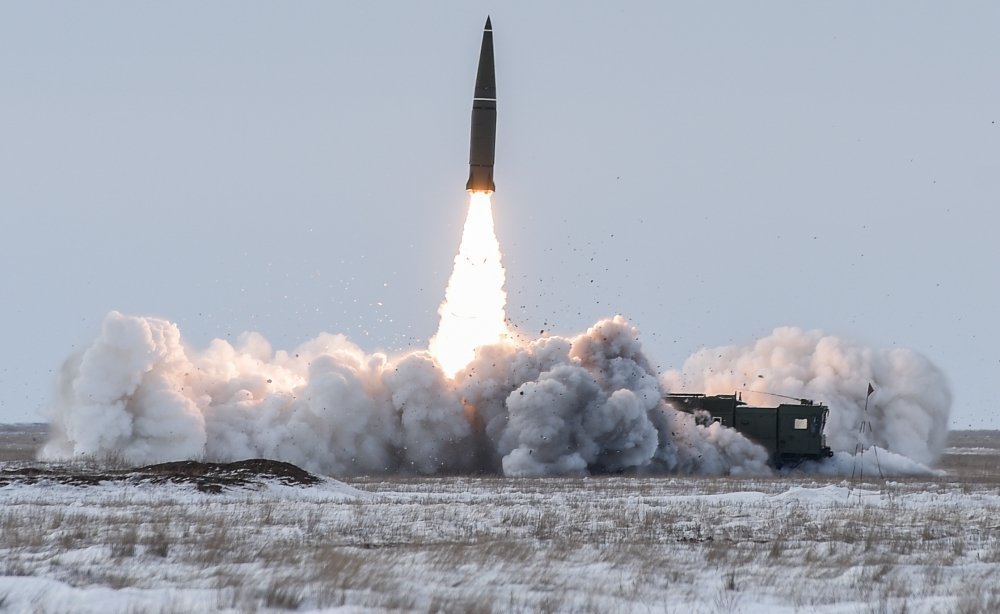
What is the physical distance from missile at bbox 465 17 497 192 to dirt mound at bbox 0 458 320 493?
1950 centimetres

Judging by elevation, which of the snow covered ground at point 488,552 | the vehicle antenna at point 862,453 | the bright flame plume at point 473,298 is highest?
the bright flame plume at point 473,298

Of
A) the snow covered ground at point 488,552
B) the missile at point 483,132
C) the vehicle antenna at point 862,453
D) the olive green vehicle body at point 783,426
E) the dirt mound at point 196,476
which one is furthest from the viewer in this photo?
the olive green vehicle body at point 783,426

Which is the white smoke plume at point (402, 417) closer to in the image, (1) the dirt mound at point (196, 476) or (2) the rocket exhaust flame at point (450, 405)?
(2) the rocket exhaust flame at point (450, 405)

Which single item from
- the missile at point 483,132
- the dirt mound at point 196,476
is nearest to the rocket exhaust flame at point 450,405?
the missile at point 483,132

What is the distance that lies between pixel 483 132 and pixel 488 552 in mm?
39282

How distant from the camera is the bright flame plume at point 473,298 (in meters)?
64.7

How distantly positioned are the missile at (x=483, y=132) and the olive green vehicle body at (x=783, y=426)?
16.5m

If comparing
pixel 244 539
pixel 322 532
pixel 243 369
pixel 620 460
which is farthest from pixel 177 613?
pixel 243 369

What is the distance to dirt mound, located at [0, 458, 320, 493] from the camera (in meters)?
42.1

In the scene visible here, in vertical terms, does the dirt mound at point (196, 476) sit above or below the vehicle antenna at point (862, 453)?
below

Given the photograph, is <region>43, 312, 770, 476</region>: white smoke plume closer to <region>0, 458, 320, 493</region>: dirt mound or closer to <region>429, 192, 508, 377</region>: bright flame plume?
<region>429, 192, 508, 377</region>: bright flame plume

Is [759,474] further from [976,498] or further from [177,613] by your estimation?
[177,613]

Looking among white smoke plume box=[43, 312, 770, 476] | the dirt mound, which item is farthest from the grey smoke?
the dirt mound

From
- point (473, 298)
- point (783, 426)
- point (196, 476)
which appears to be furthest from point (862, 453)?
point (196, 476)
